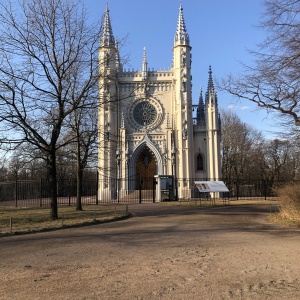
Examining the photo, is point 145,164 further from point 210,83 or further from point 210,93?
point 210,83

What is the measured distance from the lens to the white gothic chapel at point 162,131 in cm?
4266

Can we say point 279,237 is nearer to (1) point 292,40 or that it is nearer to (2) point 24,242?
(1) point 292,40

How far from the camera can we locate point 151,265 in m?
7.49

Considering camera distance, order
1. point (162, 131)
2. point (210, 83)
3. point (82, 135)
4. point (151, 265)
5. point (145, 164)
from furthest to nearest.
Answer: point (210, 83)
point (145, 164)
point (162, 131)
point (82, 135)
point (151, 265)

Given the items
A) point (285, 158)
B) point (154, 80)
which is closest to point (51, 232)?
point (154, 80)

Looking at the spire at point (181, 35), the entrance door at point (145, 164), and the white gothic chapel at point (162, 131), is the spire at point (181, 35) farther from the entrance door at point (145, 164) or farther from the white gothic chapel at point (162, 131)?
the entrance door at point (145, 164)

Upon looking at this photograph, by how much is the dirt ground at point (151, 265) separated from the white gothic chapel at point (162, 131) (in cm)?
3001

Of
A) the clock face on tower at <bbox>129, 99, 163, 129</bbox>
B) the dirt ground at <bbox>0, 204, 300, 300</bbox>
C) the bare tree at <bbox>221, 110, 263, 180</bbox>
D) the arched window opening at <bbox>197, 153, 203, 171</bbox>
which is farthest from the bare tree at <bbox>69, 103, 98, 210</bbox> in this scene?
the bare tree at <bbox>221, 110, 263, 180</bbox>

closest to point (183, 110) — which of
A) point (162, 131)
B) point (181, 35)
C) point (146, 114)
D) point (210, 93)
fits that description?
point (162, 131)

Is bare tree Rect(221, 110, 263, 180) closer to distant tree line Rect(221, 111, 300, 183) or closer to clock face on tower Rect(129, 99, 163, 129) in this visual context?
distant tree line Rect(221, 111, 300, 183)

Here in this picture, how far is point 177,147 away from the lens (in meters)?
43.2

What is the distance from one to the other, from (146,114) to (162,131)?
9.40 ft

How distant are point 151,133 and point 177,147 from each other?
3.71 metres

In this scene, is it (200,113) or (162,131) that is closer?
(162,131)
